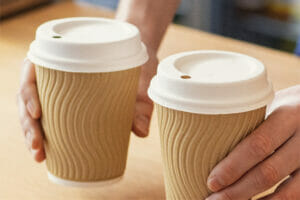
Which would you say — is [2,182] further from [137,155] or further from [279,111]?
[279,111]

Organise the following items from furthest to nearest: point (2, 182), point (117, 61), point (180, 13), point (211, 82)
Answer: point (180, 13), point (2, 182), point (117, 61), point (211, 82)

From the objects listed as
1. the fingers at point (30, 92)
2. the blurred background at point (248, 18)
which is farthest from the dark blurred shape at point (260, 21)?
the fingers at point (30, 92)

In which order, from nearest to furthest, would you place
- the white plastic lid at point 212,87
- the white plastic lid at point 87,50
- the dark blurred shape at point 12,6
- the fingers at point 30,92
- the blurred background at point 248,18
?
the white plastic lid at point 212,87, the white plastic lid at point 87,50, the fingers at point 30,92, the dark blurred shape at point 12,6, the blurred background at point 248,18

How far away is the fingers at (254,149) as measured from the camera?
83 centimetres

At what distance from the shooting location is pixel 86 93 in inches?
38.0

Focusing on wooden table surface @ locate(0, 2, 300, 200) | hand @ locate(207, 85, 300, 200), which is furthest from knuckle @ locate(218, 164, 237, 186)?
wooden table surface @ locate(0, 2, 300, 200)

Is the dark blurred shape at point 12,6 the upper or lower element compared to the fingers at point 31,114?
lower

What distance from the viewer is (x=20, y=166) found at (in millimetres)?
1122

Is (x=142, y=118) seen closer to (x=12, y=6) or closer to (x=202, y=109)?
(x=202, y=109)

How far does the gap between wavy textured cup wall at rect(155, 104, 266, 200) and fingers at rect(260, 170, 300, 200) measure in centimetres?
10

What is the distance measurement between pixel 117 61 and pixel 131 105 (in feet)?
0.37

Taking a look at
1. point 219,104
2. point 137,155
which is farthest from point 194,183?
point 137,155

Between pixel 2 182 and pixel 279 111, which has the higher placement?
pixel 279 111

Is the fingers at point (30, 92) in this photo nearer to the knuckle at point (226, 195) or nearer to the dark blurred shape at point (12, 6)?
the knuckle at point (226, 195)
